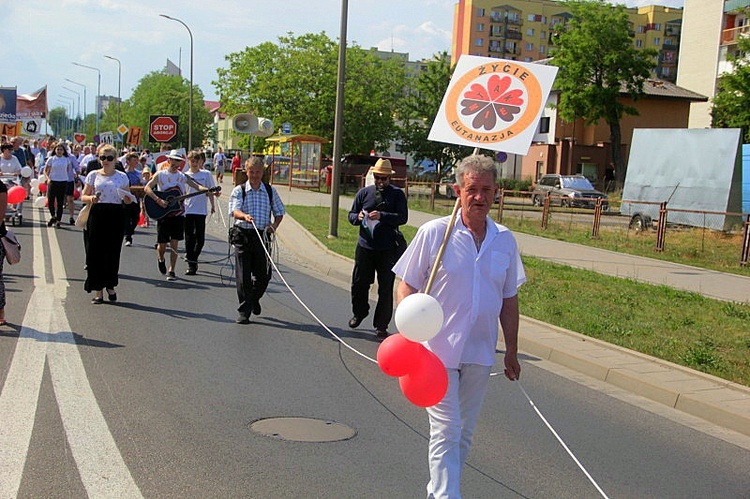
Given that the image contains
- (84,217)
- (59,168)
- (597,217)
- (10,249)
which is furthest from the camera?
(597,217)

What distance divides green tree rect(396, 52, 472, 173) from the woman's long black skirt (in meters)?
45.3

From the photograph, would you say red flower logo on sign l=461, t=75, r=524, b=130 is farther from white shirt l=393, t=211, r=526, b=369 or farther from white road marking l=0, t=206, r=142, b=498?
white shirt l=393, t=211, r=526, b=369

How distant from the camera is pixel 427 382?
4062mm

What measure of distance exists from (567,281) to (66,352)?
8.61 m

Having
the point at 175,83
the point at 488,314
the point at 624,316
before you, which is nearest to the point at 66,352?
the point at 488,314

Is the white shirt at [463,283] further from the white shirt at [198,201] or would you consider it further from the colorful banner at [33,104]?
the colorful banner at [33,104]

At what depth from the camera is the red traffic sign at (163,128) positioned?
88.3 ft

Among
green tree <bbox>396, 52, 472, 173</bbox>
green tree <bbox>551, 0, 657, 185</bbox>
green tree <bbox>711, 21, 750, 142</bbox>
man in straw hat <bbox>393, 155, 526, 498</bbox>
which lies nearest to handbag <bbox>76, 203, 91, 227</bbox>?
man in straw hat <bbox>393, 155, 526, 498</bbox>

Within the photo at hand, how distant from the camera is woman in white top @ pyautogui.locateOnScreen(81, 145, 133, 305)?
10430mm

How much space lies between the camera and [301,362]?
8.03 m

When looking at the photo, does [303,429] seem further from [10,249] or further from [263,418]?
[10,249]

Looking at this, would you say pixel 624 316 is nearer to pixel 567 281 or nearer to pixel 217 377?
pixel 567 281

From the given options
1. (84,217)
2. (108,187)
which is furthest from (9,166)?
(108,187)

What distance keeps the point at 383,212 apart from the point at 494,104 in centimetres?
214
